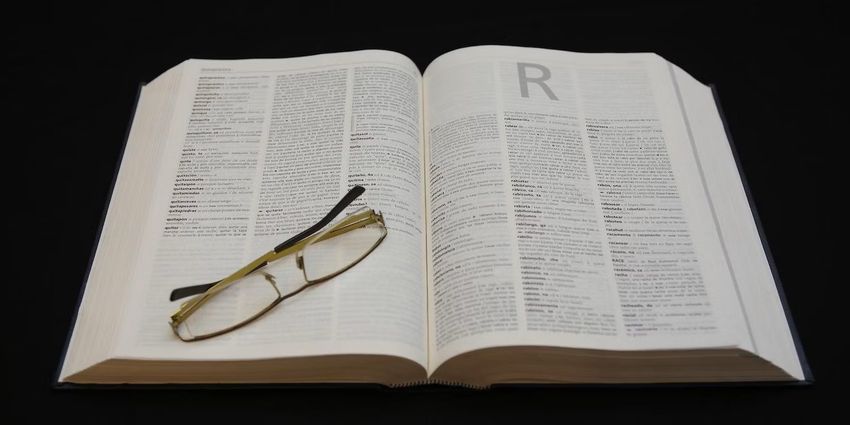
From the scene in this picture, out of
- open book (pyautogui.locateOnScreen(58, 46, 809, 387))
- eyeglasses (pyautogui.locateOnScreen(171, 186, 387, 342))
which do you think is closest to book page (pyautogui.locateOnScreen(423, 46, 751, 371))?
open book (pyautogui.locateOnScreen(58, 46, 809, 387))

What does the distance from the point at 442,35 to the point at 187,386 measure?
77 cm

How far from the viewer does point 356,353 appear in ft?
2.71

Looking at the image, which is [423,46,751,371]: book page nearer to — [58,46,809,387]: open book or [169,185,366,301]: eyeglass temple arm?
[58,46,809,387]: open book

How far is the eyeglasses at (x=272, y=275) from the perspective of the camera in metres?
0.87

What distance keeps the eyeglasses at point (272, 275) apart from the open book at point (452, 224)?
0.02 metres

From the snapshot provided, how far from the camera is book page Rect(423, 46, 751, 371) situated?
0.86 m

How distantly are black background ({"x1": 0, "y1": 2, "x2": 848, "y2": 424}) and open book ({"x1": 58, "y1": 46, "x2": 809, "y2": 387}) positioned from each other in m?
0.03

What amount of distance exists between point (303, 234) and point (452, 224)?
20cm

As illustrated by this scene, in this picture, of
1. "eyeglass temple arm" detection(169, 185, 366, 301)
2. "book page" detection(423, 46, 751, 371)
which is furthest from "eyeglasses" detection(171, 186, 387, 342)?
"book page" detection(423, 46, 751, 371)

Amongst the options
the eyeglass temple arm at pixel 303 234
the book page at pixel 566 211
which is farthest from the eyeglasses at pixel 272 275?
the book page at pixel 566 211

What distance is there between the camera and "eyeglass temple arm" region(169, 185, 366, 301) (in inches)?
34.1

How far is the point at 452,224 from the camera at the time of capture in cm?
95

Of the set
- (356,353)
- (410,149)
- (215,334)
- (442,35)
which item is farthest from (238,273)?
(442,35)

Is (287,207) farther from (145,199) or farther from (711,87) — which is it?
(711,87)
